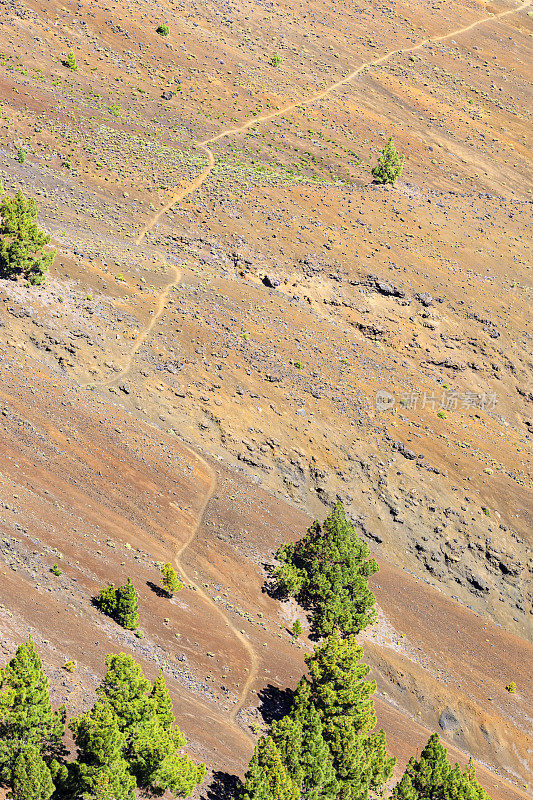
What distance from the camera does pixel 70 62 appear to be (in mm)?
80438

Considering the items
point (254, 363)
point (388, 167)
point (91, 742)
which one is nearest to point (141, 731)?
point (91, 742)

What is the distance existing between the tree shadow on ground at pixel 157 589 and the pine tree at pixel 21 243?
85.3 ft

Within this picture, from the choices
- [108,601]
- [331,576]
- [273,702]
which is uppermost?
[331,576]

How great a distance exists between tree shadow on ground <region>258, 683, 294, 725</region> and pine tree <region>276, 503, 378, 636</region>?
6.09 metres

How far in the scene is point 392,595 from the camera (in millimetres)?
54781

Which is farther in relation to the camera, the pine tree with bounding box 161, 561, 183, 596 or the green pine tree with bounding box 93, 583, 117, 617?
the pine tree with bounding box 161, 561, 183, 596

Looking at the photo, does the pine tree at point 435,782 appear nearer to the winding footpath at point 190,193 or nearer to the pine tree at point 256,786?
the winding footpath at point 190,193

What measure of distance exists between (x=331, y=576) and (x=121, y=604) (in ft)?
50.2

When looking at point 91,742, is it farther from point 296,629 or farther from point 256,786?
point 296,629

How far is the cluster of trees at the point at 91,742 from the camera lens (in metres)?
28.3

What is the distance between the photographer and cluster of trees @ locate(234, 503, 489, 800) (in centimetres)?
3388

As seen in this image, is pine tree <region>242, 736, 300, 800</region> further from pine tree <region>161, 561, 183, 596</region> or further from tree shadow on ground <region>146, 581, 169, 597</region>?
tree shadow on ground <region>146, 581, 169, 597</region>

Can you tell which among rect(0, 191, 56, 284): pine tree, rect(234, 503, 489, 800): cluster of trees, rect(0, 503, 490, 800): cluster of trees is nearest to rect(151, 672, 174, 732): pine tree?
rect(0, 503, 490, 800): cluster of trees

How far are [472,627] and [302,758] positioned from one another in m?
25.4
